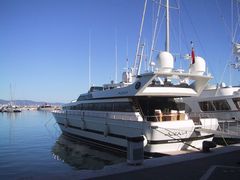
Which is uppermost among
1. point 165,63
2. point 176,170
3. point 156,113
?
point 165,63

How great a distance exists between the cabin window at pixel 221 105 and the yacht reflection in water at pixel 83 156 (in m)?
9.66

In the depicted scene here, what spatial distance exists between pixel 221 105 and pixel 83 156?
1143cm

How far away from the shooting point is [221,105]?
82.8 feet

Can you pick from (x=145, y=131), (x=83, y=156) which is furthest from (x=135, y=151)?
(x=83, y=156)

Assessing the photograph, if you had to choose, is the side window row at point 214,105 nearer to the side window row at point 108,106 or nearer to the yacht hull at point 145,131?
the yacht hull at point 145,131

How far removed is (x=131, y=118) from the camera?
19797 millimetres

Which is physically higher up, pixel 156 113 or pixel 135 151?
pixel 156 113

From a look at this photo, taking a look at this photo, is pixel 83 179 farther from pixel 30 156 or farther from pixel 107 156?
pixel 30 156

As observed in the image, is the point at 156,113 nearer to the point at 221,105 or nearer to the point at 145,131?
the point at 145,131

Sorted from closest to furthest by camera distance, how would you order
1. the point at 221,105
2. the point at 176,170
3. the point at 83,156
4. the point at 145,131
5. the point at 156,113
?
the point at 176,170, the point at 145,131, the point at 156,113, the point at 83,156, the point at 221,105

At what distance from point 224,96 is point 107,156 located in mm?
10427

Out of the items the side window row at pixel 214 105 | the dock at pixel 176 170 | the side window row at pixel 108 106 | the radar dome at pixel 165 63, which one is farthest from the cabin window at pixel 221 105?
the dock at pixel 176 170

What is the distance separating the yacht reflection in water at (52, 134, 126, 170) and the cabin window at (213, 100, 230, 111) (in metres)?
9.66

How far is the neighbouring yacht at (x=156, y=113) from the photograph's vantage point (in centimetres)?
1771
